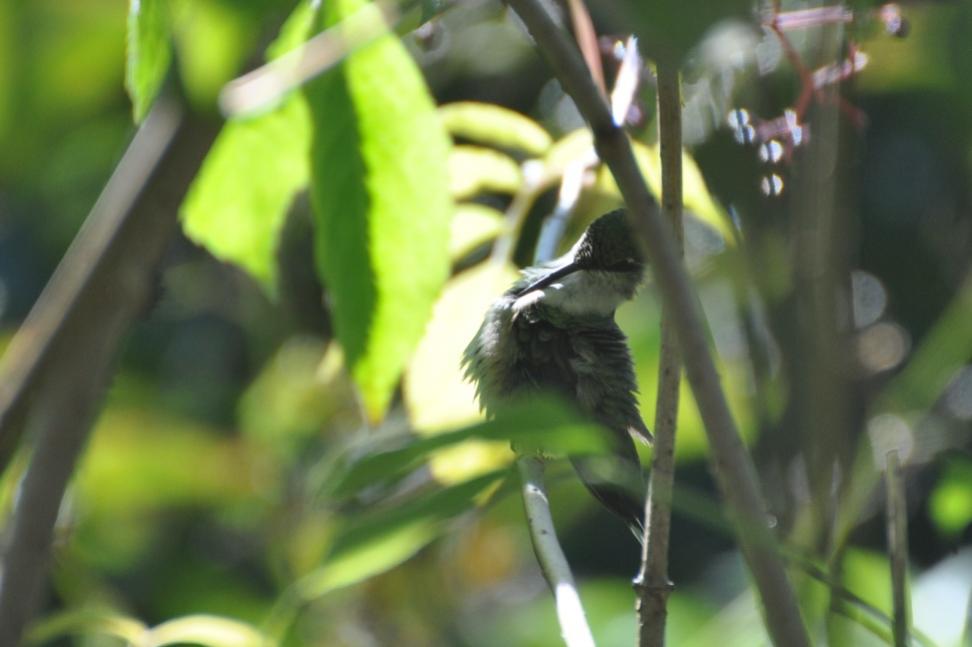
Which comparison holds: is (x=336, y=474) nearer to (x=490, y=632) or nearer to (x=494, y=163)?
(x=494, y=163)

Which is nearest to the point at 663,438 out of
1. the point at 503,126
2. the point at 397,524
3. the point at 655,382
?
the point at 397,524

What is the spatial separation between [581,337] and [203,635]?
0.96m

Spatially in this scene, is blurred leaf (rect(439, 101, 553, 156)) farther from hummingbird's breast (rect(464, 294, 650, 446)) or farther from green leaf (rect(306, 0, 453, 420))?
Answer: green leaf (rect(306, 0, 453, 420))

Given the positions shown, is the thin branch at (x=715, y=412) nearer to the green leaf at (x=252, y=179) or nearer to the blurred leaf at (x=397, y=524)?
the blurred leaf at (x=397, y=524)

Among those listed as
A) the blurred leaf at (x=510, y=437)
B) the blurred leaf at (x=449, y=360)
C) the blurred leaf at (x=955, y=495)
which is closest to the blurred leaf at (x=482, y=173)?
the blurred leaf at (x=449, y=360)

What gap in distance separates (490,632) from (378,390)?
3.01 meters

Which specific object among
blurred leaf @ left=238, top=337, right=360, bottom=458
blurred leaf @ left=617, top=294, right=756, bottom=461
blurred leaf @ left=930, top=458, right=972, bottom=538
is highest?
blurred leaf @ left=238, top=337, right=360, bottom=458

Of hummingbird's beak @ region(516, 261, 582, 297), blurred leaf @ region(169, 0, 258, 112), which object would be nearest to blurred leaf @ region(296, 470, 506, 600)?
blurred leaf @ region(169, 0, 258, 112)

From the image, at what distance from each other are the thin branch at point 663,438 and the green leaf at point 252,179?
535 mm

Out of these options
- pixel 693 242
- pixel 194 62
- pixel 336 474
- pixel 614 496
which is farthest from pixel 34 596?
pixel 693 242

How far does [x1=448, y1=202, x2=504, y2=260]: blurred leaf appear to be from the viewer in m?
2.28

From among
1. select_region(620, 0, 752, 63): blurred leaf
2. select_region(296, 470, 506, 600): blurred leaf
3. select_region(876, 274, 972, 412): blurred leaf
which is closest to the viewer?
select_region(620, 0, 752, 63): blurred leaf

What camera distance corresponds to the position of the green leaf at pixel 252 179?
174 cm

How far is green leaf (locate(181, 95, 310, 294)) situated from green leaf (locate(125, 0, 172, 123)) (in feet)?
0.88
